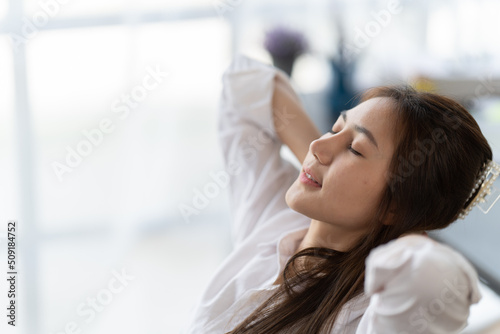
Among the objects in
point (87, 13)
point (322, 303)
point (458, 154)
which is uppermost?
point (87, 13)

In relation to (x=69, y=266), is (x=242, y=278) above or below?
above

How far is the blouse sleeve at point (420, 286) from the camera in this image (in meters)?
0.71

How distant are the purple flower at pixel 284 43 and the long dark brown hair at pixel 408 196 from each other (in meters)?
1.46

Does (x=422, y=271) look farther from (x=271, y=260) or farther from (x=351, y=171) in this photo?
(x=271, y=260)

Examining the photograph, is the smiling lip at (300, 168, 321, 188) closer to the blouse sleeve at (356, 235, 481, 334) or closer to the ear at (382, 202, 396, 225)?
the ear at (382, 202, 396, 225)


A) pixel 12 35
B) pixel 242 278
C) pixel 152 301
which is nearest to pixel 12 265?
pixel 152 301

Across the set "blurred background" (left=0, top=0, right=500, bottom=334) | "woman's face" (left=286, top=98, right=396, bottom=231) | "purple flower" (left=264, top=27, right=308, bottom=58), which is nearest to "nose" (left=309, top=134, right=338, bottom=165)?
"woman's face" (left=286, top=98, right=396, bottom=231)

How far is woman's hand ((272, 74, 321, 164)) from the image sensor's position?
137 centimetres

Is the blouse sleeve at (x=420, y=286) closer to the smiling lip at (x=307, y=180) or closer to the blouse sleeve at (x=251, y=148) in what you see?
the smiling lip at (x=307, y=180)

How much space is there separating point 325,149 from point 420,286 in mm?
404

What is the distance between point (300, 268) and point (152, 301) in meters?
1.14

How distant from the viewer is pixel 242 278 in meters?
1.21

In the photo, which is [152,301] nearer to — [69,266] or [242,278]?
[69,266]

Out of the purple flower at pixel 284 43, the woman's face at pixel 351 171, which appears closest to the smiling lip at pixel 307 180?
the woman's face at pixel 351 171
